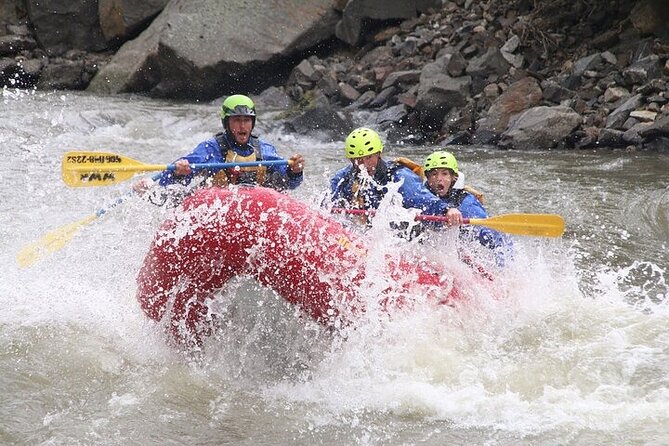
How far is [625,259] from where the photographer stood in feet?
24.0

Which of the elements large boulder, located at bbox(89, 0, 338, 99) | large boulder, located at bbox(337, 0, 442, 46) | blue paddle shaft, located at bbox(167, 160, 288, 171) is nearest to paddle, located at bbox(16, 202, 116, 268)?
blue paddle shaft, located at bbox(167, 160, 288, 171)

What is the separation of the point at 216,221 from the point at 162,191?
140 cm

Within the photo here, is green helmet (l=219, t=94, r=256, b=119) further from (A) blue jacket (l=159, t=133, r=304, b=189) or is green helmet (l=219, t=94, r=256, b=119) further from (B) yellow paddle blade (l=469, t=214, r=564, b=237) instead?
(B) yellow paddle blade (l=469, t=214, r=564, b=237)

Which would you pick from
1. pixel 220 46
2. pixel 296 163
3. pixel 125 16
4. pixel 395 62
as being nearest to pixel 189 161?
pixel 296 163

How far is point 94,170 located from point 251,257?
76.9 inches

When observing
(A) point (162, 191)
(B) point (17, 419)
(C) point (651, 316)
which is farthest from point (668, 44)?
(B) point (17, 419)

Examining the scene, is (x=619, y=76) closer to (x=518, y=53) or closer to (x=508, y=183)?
(x=518, y=53)

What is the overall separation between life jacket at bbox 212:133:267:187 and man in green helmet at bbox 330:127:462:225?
63cm

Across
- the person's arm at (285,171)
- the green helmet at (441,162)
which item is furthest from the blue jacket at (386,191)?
the person's arm at (285,171)

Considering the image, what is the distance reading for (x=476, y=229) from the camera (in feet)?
20.9

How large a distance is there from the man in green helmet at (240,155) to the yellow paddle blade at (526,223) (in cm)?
139

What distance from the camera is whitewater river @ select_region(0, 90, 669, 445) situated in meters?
4.26

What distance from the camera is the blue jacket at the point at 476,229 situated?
633 centimetres

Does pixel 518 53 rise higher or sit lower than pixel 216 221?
higher
